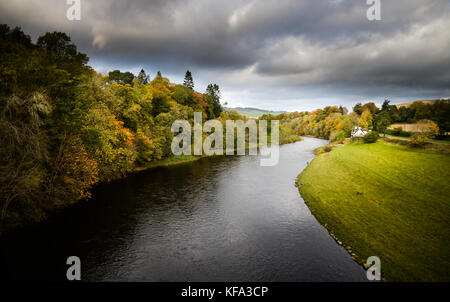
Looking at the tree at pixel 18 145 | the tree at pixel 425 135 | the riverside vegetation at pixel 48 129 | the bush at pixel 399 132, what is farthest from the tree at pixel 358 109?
the tree at pixel 18 145

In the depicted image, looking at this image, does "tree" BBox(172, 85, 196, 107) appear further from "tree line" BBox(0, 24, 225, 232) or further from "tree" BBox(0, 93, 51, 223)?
"tree" BBox(0, 93, 51, 223)

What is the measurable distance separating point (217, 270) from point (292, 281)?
494 centimetres

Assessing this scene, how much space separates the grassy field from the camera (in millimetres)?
12969

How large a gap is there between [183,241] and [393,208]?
20222 mm

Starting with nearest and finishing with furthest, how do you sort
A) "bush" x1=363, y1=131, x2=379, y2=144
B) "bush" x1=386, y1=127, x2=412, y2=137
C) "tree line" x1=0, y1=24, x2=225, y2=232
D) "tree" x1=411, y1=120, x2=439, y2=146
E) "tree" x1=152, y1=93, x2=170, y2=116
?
"tree line" x1=0, y1=24, x2=225, y2=232 → "tree" x1=411, y1=120, x2=439, y2=146 → "bush" x1=363, y1=131, x2=379, y2=144 → "tree" x1=152, y1=93, x2=170, y2=116 → "bush" x1=386, y1=127, x2=412, y2=137

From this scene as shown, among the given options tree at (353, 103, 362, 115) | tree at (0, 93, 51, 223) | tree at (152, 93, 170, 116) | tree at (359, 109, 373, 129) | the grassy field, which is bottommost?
the grassy field

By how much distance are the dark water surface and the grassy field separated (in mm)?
1897

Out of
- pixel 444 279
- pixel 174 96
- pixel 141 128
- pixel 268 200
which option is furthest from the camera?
pixel 174 96

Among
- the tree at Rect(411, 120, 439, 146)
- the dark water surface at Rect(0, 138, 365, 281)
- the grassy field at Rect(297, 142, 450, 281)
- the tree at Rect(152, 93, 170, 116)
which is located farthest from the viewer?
the tree at Rect(152, 93, 170, 116)

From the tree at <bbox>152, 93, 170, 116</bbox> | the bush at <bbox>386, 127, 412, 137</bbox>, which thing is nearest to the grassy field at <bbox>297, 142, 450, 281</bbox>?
the bush at <bbox>386, 127, 412, 137</bbox>

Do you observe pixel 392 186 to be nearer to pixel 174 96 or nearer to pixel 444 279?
pixel 444 279

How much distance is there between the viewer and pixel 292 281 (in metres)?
12.8


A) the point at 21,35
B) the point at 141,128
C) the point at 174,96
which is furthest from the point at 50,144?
the point at 174,96

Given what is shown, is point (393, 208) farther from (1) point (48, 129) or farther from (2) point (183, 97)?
(2) point (183, 97)
